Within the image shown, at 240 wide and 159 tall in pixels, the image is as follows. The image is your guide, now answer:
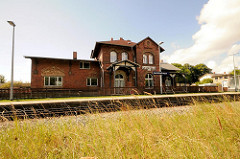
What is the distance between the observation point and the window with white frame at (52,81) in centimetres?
1415

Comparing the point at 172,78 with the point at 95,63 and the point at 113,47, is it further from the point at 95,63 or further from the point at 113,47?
the point at 95,63

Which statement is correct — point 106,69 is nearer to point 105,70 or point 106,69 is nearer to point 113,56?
point 105,70

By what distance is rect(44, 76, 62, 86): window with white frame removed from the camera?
14.1m

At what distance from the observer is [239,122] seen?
7.00ft

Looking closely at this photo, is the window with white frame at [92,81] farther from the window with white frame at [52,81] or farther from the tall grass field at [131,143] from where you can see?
the tall grass field at [131,143]

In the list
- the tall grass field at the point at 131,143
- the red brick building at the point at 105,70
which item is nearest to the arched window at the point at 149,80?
the red brick building at the point at 105,70

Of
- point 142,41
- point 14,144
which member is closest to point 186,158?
point 14,144

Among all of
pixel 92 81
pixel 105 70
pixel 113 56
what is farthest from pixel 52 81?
pixel 113 56

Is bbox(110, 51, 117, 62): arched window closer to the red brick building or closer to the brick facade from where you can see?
the red brick building

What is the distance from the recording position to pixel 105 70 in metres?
14.8

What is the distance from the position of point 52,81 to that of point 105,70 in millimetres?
7334

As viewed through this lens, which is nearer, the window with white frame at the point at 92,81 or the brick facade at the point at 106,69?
the brick facade at the point at 106,69

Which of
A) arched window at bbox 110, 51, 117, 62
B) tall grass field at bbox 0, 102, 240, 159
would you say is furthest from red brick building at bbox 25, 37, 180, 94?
tall grass field at bbox 0, 102, 240, 159

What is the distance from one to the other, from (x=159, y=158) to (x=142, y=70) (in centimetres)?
1564
